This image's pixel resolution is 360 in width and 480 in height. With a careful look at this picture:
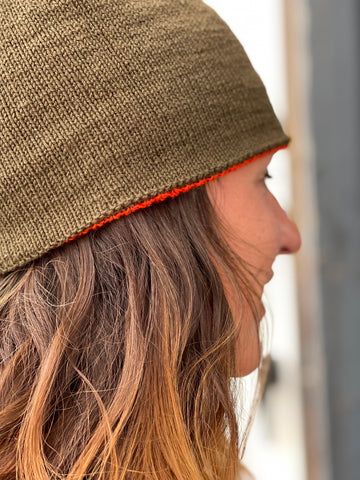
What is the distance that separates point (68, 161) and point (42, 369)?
326mm

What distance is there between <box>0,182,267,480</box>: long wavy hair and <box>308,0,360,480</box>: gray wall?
3.14 ft

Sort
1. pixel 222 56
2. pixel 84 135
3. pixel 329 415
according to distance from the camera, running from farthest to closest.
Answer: pixel 329 415 → pixel 222 56 → pixel 84 135

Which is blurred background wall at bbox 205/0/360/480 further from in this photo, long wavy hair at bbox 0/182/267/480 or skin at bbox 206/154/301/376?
long wavy hair at bbox 0/182/267/480

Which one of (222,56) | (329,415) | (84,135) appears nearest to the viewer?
(84,135)

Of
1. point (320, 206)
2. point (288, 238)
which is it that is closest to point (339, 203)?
point (320, 206)

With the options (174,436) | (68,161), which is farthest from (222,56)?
(174,436)

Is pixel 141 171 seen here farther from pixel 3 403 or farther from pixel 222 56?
pixel 3 403

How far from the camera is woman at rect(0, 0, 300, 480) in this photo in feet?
2.76

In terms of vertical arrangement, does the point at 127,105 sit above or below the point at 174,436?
above

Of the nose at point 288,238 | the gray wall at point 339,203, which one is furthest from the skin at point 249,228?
the gray wall at point 339,203

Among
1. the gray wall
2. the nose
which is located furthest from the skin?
the gray wall

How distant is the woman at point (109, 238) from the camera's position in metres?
0.84

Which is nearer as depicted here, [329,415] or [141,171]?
[141,171]

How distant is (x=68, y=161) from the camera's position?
85 cm
